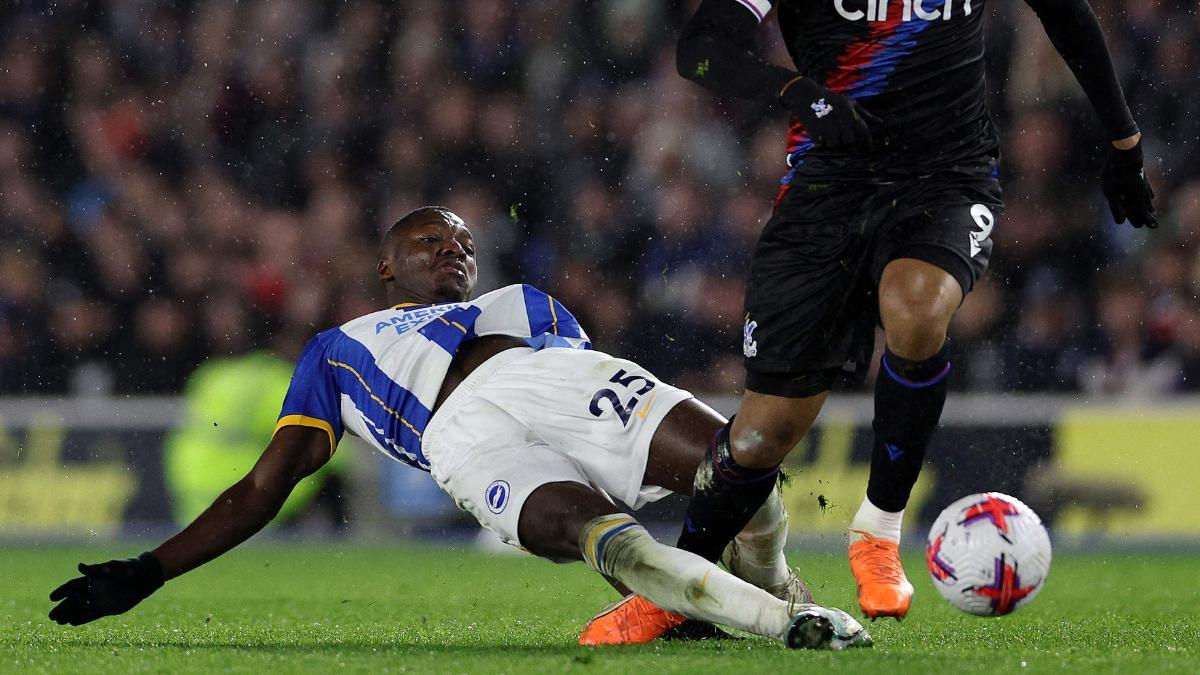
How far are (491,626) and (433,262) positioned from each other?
1204 millimetres

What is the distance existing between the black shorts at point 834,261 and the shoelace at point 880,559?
0.43m

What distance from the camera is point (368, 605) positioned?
5.70 meters

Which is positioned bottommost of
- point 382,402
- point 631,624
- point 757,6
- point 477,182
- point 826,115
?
point 631,624

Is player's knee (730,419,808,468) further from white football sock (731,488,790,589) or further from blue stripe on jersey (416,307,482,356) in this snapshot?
blue stripe on jersey (416,307,482,356)

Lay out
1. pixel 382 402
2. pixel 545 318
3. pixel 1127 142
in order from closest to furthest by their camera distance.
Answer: pixel 1127 142 < pixel 382 402 < pixel 545 318

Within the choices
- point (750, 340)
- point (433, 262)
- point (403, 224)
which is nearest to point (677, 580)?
point (750, 340)

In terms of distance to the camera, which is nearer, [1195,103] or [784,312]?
[784,312]

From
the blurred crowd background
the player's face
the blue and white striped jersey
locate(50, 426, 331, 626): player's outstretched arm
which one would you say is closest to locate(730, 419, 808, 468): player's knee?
the blue and white striped jersey

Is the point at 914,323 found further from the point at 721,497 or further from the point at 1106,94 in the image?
the point at 1106,94

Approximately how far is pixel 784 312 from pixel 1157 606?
224cm

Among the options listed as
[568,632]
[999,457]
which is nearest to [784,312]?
[568,632]

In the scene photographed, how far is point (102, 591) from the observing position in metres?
4.15

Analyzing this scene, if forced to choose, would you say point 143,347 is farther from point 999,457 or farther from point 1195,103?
point 1195,103

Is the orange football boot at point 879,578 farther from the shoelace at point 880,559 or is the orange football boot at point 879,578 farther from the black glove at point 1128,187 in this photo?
the black glove at point 1128,187
